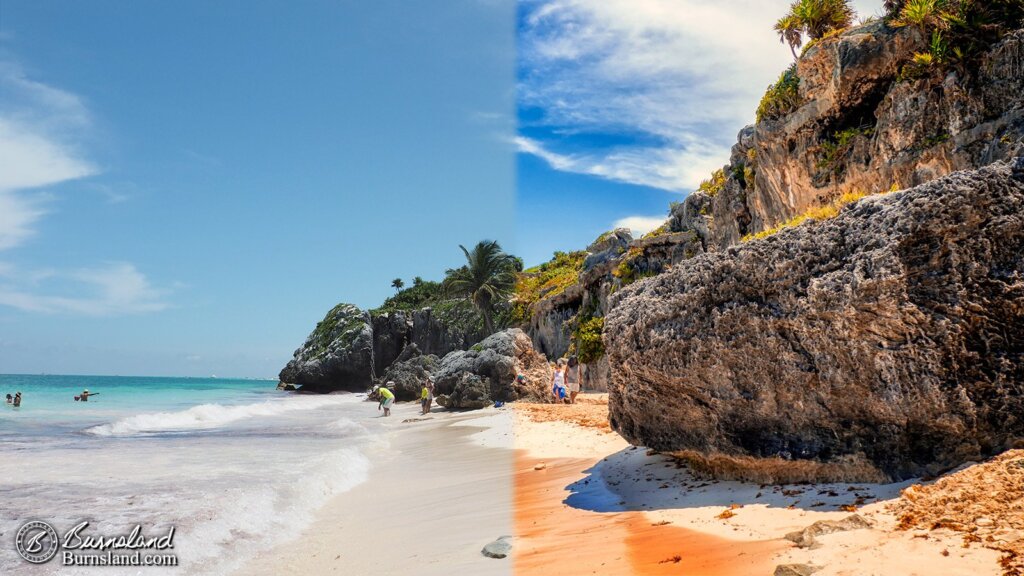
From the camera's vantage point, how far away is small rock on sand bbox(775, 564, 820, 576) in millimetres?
3490

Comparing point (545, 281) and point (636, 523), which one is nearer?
point (636, 523)

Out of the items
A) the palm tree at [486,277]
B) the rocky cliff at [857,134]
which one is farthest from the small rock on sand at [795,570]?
the palm tree at [486,277]

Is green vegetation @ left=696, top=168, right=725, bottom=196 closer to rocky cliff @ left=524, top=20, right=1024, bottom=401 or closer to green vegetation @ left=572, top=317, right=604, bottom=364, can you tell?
rocky cliff @ left=524, top=20, right=1024, bottom=401

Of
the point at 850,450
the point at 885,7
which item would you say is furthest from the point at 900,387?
the point at 885,7

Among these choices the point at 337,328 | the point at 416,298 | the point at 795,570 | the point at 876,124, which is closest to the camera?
the point at 795,570

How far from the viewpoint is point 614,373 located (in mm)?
7109

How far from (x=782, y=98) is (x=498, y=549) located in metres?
21.1

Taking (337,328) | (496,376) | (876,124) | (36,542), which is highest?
(876,124)

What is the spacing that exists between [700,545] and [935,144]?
51.6ft

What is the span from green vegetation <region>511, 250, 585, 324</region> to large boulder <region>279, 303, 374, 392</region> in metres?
17.2

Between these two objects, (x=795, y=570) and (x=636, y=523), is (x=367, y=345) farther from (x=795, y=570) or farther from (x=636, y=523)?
(x=795, y=570)

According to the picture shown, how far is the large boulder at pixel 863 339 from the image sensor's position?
4.49m

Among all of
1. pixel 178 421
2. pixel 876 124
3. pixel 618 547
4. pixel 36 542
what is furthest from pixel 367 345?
pixel 618 547

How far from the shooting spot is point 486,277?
46094 millimetres
